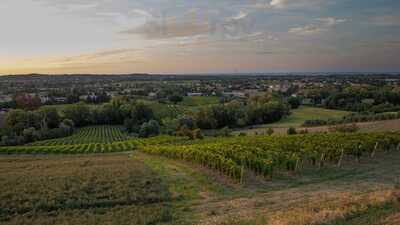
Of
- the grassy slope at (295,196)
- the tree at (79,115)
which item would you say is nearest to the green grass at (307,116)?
the grassy slope at (295,196)

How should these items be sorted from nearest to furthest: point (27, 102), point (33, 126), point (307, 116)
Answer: point (307, 116), point (33, 126), point (27, 102)

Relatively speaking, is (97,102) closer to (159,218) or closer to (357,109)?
(357,109)

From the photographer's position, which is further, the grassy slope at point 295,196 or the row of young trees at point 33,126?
the row of young trees at point 33,126

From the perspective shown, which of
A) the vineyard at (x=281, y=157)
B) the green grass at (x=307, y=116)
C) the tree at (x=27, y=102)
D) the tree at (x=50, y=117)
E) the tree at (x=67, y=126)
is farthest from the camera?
the tree at (x=27, y=102)

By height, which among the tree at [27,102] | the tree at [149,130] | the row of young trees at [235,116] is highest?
the tree at [27,102]

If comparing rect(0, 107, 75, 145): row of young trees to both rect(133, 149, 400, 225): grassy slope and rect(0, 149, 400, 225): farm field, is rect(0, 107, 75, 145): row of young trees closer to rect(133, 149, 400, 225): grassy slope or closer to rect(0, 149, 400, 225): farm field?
rect(0, 149, 400, 225): farm field

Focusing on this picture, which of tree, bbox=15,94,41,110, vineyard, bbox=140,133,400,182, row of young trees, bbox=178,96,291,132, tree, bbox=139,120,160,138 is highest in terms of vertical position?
vineyard, bbox=140,133,400,182

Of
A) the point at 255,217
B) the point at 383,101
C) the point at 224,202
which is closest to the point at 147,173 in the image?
the point at 224,202

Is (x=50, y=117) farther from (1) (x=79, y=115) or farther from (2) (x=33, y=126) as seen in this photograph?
(1) (x=79, y=115)

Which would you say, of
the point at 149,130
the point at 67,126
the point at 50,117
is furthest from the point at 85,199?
the point at 50,117

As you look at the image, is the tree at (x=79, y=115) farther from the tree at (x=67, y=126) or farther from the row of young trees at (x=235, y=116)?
the row of young trees at (x=235, y=116)

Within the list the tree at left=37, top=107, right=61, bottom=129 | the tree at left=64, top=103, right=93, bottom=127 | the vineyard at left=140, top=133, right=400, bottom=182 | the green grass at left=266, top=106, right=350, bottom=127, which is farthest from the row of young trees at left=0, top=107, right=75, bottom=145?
the vineyard at left=140, top=133, right=400, bottom=182
